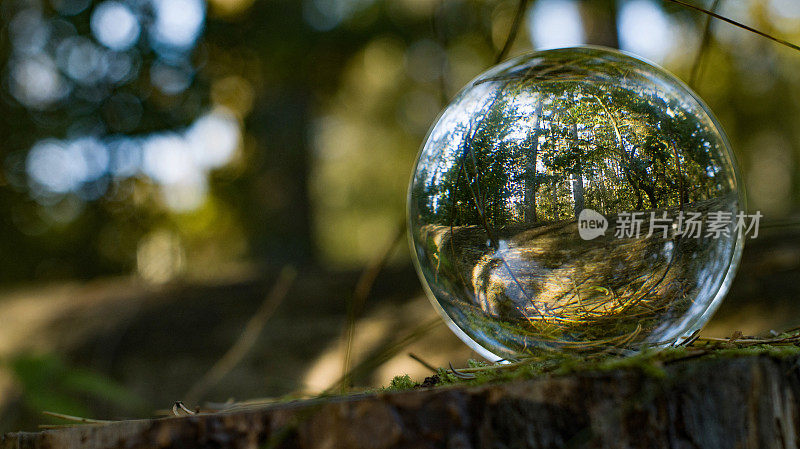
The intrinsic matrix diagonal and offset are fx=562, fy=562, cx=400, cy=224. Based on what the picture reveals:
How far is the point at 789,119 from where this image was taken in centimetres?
1069

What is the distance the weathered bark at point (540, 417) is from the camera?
0.83 metres

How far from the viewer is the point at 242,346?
2.91 metres

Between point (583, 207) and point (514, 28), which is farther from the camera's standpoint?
point (514, 28)

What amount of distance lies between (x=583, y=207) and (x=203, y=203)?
6.23 meters

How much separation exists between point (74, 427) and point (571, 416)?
814mm

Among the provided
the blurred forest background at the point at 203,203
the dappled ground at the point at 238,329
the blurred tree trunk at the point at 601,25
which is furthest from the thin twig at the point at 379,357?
the blurred tree trunk at the point at 601,25

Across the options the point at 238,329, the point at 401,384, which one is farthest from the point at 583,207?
the point at 238,329

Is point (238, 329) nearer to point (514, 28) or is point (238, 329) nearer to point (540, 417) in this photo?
point (514, 28)

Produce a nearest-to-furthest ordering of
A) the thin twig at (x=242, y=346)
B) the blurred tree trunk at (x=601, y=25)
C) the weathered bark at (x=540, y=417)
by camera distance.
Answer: the weathered bark at (x=540, y=417), the thin twig at (x=242, y=346), the blurred tree trunk at (x=601, y=25)

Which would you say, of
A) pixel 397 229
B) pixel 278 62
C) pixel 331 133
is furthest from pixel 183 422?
pixel 331 133

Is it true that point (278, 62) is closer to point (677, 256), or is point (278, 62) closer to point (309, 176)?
point (309, 176)

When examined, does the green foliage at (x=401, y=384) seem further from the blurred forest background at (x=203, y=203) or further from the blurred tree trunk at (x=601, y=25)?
the blurred tree trunk at (x=601, y=25)

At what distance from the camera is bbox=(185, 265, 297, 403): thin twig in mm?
2828

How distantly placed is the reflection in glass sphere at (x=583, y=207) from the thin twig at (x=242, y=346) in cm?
178
